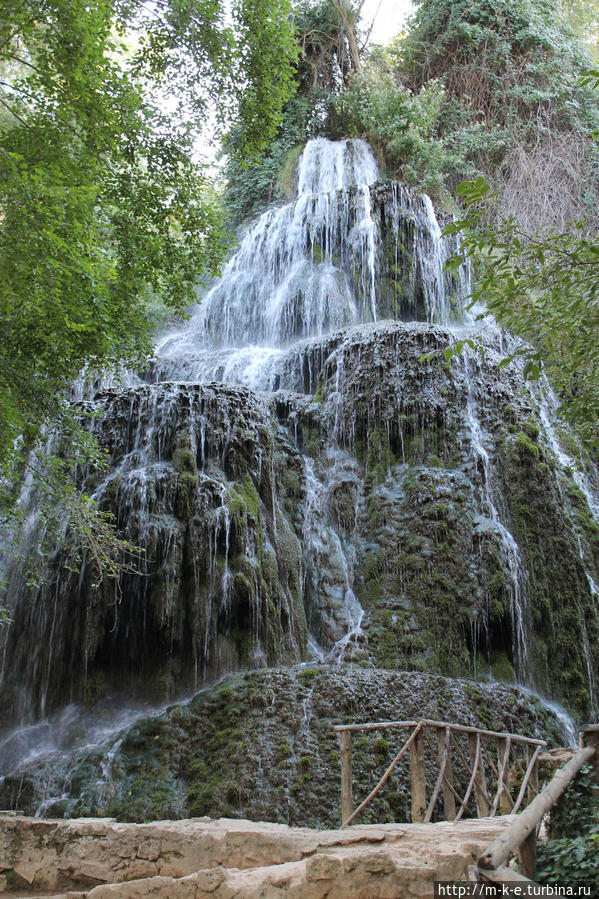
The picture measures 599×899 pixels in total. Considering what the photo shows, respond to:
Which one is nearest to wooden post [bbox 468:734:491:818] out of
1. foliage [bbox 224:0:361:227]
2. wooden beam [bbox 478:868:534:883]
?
wooden beam [bbox 478:868:534:883]

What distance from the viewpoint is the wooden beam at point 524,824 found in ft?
9.27

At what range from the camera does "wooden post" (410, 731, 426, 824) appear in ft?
17.6

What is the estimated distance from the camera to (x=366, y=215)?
17.3 m

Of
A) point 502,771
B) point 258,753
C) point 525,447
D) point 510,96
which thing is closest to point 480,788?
point 502,771

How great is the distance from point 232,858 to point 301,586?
5808mm

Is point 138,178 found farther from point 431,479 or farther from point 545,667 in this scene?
point 545,667

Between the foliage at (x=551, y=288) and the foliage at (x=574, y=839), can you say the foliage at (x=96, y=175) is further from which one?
the foliage at (x=574, y=839)

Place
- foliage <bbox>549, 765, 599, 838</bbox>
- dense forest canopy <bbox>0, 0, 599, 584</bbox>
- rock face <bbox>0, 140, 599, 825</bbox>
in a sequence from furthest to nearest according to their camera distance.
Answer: rock face <bbox>0, 140, 599, 825</bbox> < dense forest canopy <bbox>0, 0, 599, 584</bbox> < foliage <bbox>549, 765, 599, 838</bbox>

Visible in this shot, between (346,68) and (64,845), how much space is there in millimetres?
25204

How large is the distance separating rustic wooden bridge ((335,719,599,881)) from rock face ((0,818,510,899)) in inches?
16.7

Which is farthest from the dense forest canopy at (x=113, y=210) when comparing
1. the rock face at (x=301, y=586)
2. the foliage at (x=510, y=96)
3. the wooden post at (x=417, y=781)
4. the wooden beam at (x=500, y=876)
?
the foliage at (x=510, y=96)

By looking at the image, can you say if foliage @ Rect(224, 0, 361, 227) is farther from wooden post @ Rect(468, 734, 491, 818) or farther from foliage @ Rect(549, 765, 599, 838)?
foliage @ Rect(549, 765, 599, 838)

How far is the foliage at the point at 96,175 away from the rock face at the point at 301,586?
170 centimetres

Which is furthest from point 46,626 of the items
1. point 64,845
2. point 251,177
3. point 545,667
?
point 251,177
